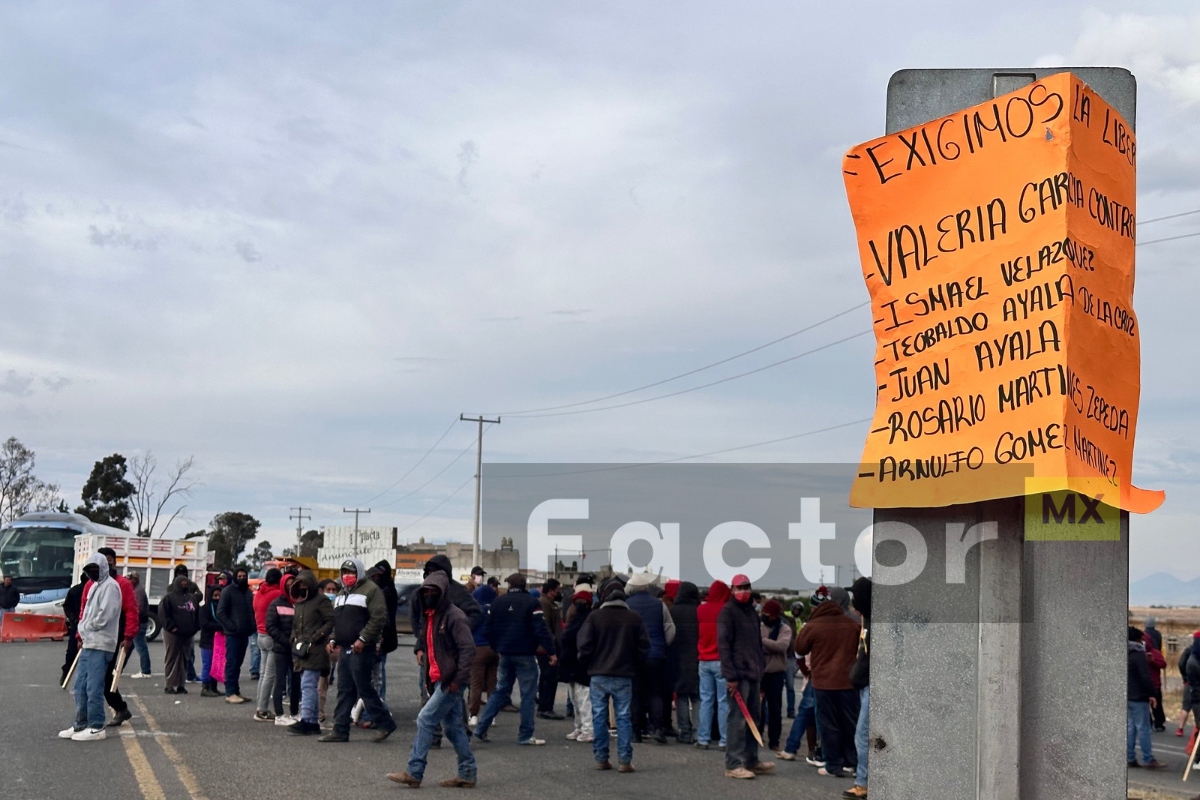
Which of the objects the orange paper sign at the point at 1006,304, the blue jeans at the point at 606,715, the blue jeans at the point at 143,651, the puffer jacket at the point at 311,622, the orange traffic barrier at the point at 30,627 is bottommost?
the orange traffic barrier at the point at 30,627

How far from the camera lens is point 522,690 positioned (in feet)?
44.5

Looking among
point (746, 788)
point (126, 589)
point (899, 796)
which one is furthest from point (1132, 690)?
point (126, 589)

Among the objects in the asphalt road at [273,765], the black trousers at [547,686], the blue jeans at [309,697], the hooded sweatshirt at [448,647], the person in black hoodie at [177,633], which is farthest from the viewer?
the person in black hoodie at [177,633]

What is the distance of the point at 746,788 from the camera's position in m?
10.6

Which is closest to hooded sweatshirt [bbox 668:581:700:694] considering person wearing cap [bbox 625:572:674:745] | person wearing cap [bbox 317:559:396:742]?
person wearing cap [bbox 625:572:674:745]

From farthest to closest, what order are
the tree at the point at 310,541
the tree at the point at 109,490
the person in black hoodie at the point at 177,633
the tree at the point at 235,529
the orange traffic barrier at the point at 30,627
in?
→ the tree at the point at 310,541, the tree at the point at 235,529, the tree at the point at 109,490, the orange traffic barrier at the point at 30,627, the person in black hoodie at the point at 177,633

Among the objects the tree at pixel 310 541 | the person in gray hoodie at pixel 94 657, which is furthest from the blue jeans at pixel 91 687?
the tree at pixel 310 541

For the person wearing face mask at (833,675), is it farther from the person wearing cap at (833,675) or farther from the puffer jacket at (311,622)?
the puffer jacket at (311,622)

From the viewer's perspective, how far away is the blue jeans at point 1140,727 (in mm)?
14242

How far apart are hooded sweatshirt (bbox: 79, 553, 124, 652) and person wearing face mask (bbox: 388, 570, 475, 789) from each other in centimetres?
385

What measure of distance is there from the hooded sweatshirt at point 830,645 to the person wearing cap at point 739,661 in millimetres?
593

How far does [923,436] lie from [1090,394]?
64cm

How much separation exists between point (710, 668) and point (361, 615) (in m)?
4.18

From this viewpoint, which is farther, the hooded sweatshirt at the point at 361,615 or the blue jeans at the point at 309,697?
the blue jeans at the point at 309,697
